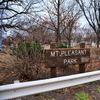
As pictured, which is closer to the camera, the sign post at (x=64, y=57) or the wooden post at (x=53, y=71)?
the sign post at (x=64, y=57)

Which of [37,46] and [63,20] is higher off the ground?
[63,20]

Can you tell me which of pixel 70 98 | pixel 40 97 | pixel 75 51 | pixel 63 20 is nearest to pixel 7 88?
pixel 40 97

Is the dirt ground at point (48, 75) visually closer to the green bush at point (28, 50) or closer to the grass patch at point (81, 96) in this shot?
the grass patch at point (81, 96)

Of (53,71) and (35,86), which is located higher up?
(35,86)

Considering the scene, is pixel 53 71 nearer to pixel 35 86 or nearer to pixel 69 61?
pixel 69 61

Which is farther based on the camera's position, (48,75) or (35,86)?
(48,75)

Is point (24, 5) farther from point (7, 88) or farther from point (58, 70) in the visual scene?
point (7, 88)

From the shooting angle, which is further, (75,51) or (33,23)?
(33,23)

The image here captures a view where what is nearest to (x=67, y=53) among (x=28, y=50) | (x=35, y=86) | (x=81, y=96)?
(x=28, y=50)

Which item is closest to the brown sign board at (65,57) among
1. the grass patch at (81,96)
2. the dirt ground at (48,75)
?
the dirt ground at (48,75)

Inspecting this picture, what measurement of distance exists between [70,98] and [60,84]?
2.43 feet

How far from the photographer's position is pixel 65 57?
33.7ft

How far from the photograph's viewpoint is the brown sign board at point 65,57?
966 cm

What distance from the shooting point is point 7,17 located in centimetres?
2392
